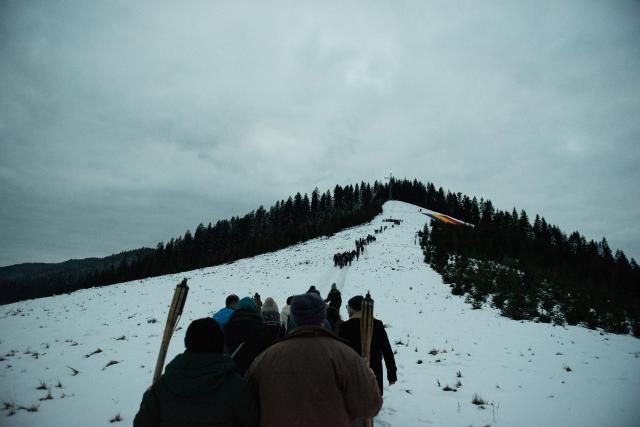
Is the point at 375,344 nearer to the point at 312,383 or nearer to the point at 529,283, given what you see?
the point at 312,383

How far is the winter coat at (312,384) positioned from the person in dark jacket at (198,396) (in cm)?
17

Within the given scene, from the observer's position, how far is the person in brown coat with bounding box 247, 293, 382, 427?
2.12 meters

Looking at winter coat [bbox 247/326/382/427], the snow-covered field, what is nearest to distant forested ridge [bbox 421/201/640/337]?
the snow-covered field

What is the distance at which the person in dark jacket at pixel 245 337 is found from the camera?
400 centimetres

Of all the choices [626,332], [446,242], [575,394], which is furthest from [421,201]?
[575,394]

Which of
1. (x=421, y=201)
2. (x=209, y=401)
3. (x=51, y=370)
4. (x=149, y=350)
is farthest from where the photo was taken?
(x=421, y=201)

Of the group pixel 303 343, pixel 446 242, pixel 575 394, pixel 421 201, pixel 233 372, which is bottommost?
pixel 575 394

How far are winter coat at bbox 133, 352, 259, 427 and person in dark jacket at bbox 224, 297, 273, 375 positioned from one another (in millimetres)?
1791

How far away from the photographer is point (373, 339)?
458 cm

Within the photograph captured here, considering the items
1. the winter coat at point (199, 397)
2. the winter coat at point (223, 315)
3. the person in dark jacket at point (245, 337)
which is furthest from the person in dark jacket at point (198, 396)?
the winter coat at point (223, 315)

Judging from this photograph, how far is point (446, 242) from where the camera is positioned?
99.8ft

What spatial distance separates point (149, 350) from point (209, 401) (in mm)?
9112

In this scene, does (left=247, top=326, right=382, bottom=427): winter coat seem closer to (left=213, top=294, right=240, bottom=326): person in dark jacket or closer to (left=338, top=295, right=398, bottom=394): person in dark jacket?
(left=338, top=295, right=398, bottom=394): person in dark jacket

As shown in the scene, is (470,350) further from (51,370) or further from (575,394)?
(51,370)
